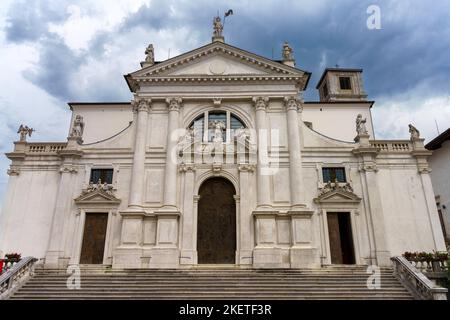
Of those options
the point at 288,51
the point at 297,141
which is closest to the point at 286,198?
the point at 297,141

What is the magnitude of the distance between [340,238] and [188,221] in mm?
8767

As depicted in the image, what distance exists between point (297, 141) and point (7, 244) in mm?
Answer: 18156

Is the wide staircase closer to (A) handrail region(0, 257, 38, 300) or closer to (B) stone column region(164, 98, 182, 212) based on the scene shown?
(A) handrail region(0, 257, 38, 300)

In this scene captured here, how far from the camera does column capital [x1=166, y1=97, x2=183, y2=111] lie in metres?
23.6

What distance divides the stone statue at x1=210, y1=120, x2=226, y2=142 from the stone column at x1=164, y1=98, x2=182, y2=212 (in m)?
2.34

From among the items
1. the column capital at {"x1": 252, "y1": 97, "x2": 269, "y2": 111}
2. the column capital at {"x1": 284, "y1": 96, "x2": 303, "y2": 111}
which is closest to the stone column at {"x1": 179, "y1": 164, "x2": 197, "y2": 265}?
the column capital at {"x1": 252, "y1": 97, "x2": 269, "y2": 111}

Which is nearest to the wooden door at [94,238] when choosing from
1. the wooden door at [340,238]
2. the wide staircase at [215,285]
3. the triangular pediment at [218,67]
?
the wide staircase at [215,285]

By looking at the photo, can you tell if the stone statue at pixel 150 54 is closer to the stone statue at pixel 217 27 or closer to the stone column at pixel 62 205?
the stone statue at pixel 217 27

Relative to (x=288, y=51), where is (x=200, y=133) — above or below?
below

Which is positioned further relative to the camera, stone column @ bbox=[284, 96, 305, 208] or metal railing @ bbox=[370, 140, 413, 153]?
metal railing @ bbox=[370, 140, 413, 153]

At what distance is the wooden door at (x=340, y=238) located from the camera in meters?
20.6

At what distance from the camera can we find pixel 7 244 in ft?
69.8

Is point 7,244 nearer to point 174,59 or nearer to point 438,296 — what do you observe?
point 174,59

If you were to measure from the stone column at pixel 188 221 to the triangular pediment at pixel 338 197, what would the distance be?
730 cm
